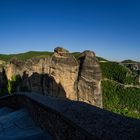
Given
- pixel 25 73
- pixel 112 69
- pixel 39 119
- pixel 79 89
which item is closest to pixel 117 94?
pixel 112 69

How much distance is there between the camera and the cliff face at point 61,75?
33.8 meters

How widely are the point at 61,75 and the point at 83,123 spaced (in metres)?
31.7

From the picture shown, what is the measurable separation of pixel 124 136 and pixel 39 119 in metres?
3.45

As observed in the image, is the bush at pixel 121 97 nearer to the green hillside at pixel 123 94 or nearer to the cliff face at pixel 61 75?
the green hillside at pixel 123 94

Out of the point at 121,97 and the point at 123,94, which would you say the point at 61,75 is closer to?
the point at 121,97

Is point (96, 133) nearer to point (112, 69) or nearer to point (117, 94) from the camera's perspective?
point (117, 94)

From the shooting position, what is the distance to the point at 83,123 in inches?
161

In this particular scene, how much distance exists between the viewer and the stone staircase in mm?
5684

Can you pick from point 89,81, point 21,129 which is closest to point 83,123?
point 21,129

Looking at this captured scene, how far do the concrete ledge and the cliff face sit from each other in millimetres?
27120

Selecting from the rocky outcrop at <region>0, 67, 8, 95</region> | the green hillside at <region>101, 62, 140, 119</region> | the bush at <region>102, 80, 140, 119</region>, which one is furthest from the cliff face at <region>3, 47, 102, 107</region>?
the bush at <region>102, 80, 140, 119</region>

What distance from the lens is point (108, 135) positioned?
338 centimetres

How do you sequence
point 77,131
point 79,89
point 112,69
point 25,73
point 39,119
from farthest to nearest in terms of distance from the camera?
1. point 112,69
2. point 79,89
3. point 25,73
4. point 39,119
5. point 77,131

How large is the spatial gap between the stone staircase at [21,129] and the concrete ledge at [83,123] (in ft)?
0.51
